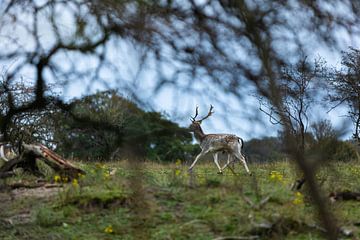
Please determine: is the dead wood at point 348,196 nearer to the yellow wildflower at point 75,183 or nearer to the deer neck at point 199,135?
the yellow wildflower at point 75,183

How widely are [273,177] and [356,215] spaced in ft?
6.31

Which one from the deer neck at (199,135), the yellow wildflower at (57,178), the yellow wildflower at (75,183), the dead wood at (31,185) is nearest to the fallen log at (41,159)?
the yellow wildflower at (57,178)

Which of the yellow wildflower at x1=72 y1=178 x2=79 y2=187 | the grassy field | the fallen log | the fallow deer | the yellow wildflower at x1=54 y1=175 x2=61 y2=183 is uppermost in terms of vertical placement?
the fallow deer

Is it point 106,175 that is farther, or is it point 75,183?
point 106,175

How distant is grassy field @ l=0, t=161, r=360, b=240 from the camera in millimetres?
8297

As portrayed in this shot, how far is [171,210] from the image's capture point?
915 centimetres

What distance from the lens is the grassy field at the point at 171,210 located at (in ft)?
27.2

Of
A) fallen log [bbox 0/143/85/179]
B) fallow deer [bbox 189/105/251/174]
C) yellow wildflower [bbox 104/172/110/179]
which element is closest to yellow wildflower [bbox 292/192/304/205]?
yellow wildflower [bbox 104/172/110/179]

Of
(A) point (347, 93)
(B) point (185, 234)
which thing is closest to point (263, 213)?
(B) point (185, 234)

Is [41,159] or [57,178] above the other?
[41,159]

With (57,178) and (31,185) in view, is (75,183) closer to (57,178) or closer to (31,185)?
(57,178)

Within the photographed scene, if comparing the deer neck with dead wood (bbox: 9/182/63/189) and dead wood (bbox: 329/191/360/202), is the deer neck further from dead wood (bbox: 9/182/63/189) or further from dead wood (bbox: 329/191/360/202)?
dead wood (bbox: 329/191/360/202)

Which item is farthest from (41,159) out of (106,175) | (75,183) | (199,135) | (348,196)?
(348,196)

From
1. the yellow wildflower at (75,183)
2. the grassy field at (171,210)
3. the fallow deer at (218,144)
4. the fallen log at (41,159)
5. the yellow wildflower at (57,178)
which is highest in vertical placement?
the fallow deer at (218,144)
